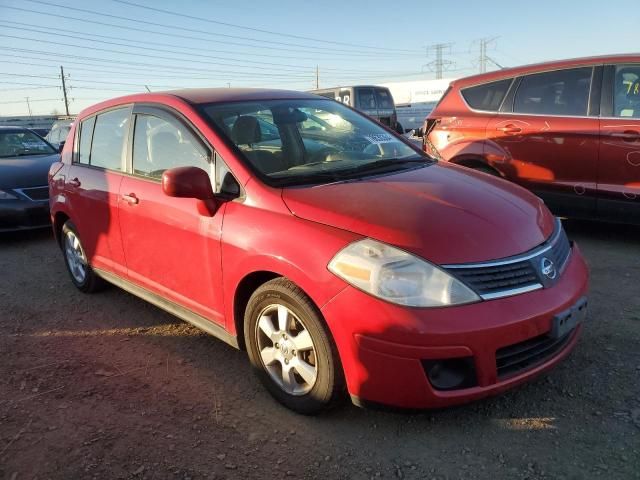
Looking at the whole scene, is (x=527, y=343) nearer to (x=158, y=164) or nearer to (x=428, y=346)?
(x=428, y=346)

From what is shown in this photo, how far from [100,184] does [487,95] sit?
406 centimetres

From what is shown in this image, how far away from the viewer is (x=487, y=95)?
5.86 m

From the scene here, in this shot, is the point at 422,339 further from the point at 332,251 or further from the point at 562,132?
the point at 562,132

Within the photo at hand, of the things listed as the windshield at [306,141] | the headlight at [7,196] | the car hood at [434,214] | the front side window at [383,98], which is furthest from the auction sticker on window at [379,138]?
the front side window at [383,98]

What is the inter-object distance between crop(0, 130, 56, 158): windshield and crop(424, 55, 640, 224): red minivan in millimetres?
5940

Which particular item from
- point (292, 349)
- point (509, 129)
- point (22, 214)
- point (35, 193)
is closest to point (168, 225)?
point (292, 349)

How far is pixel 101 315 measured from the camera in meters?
4.24

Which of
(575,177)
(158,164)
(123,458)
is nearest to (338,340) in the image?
(123,458)

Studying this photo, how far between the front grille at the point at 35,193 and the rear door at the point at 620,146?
6.31 meters

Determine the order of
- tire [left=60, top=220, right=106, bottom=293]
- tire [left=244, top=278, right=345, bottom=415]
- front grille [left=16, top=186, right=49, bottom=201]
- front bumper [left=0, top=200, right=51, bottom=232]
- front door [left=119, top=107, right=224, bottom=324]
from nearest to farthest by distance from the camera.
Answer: tire [left=244, top=278, right=345, bottom=415] → front door [left=119, top=107, right=224, bottom=324] → tire [left=60, top=220, right=106, bottom=293] → front bumper [left=0, top=200, right=51, bottom=232] → front grille [left=16, top=186, right=49, bottom=201]

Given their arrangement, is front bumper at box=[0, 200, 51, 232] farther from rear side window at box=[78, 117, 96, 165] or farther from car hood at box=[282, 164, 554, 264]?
car hood at box=[282, 164, 554, 264]

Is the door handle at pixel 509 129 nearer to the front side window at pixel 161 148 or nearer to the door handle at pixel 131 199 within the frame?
the front side window at pixel 161 148

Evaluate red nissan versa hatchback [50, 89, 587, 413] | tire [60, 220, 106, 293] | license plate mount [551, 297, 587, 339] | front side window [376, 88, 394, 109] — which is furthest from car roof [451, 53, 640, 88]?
front side window [376, 88, 394, 109]

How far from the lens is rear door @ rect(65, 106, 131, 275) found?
388 cm
